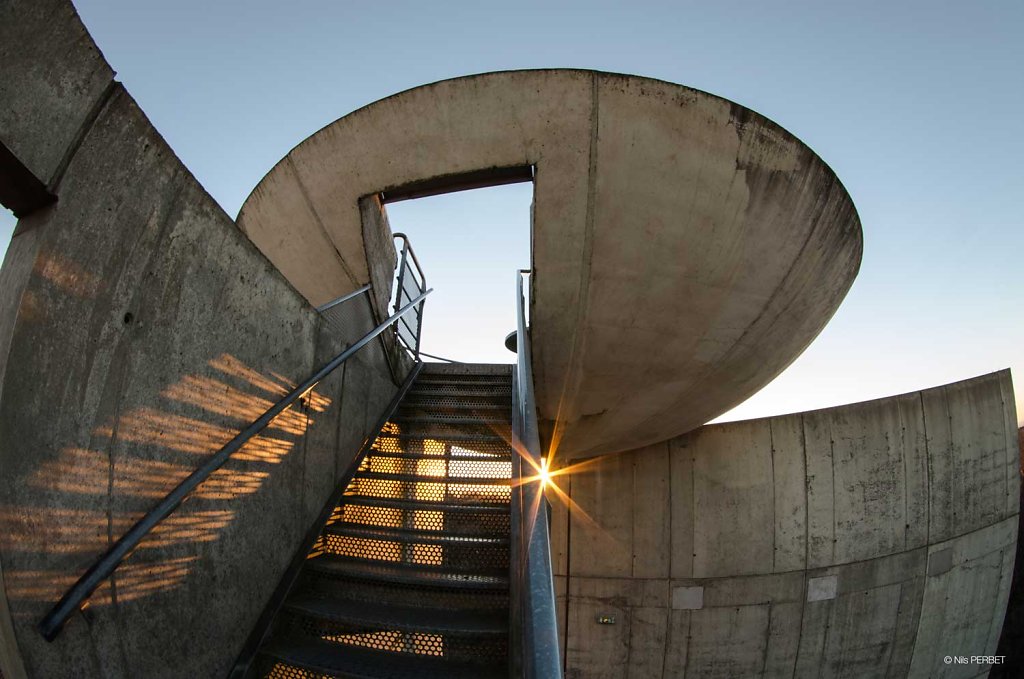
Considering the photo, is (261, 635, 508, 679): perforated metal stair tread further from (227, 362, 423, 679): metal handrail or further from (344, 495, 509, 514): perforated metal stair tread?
(344, 495, 509, 514): perforated metal stair tread

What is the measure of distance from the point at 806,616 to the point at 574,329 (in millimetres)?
6822

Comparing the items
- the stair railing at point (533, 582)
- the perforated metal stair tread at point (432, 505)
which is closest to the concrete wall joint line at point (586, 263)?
the stair railing at point (533, 582)

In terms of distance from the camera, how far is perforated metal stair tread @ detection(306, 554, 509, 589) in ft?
7.38

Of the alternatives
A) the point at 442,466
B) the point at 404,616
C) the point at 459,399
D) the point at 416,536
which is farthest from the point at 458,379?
the point at 404,616

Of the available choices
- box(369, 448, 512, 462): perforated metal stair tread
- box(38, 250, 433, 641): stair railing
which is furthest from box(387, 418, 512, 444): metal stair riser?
box(38, 250, 433, 641): stair railing

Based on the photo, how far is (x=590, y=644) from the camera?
6.68 meters

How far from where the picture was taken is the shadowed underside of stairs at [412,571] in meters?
2.02

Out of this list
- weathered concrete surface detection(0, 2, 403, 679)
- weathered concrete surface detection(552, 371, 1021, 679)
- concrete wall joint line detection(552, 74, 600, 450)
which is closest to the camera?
weathered concrete surface detection(0, 2, 403, 679)

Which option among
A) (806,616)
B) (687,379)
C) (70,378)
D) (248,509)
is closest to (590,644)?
(806,616)

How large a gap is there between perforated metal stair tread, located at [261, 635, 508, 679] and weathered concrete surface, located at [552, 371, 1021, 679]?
5.09 meters

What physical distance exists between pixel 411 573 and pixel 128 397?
1530 millimetres

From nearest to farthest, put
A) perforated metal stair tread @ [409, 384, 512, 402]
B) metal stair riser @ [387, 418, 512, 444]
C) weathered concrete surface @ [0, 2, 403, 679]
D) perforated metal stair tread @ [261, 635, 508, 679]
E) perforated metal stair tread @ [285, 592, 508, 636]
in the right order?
weathered concrete surface @ [0, 2, 403, 679]
perforated metal stair tread @ [261, 635, 508, 679]
perforated metal stair tread @ [285, 592, 508, 636]
metal stair riser @ [387, 418, 512, 444]
perforated metal stair tread @ [409, 384, 512, 402]

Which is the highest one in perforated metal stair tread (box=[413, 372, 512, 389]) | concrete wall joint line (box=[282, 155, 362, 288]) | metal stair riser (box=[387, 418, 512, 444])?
concrete wall joint line (box=[282, 155, 362, 288])

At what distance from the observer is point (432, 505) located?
2771mm
